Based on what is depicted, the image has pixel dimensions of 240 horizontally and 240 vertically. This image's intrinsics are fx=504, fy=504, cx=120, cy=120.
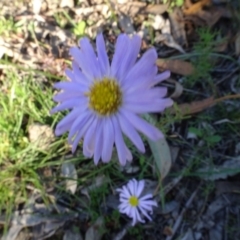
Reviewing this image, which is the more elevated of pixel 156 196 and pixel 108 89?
pixel 108 89

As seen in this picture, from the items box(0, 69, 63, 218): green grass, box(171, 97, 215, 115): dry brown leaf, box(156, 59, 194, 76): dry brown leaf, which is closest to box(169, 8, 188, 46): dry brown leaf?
box(156, 59, 194, 76): dry brown leaf

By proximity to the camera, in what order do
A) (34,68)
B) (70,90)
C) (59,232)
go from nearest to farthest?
(70,90) → (59,232) → (34,68)

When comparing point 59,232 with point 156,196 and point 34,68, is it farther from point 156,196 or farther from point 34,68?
point 34,68

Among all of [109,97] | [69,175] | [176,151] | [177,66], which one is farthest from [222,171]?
[109,97]

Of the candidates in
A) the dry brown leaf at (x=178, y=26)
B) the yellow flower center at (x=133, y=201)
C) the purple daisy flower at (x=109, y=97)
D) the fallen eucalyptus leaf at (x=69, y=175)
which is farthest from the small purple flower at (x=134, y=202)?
the dry brown leaf at (x=178, y=26)

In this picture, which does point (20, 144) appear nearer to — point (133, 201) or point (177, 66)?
point (133, 201)

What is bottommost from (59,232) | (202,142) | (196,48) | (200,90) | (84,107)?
(59,232)

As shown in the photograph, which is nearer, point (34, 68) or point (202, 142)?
point (202, 142)

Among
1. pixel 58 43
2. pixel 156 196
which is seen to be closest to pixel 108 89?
pixel 156 196
